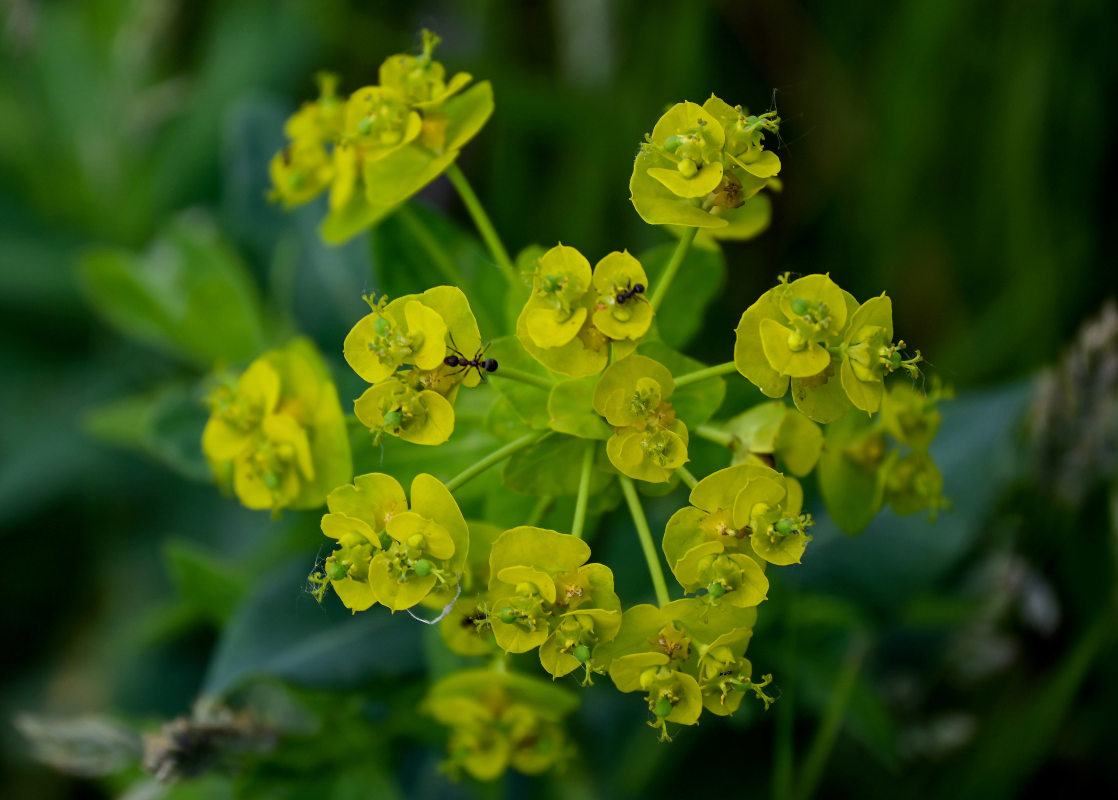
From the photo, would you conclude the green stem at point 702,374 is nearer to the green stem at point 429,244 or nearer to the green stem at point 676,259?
the green stem at point 676,259

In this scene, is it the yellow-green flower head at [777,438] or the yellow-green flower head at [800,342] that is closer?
Result: the yellow-green flower head at [800,342]

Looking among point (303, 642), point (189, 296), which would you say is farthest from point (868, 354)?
point (189, 296)

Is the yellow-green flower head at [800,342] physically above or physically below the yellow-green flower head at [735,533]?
above

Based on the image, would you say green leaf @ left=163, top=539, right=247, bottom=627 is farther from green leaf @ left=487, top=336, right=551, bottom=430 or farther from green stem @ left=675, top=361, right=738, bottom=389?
green stem @ left=675, top=361, right=738, bottom=389

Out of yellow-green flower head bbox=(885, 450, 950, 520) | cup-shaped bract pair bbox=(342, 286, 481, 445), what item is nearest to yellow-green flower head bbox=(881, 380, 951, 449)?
yellow-green flower head bbox=(885, 450, 950, 520)

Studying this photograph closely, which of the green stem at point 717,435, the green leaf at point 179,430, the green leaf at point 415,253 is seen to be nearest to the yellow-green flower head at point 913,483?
the green stem at point 717,435

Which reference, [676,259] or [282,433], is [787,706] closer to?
Result: [676,259]

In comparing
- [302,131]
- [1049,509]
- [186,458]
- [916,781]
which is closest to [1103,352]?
[1049,509]
